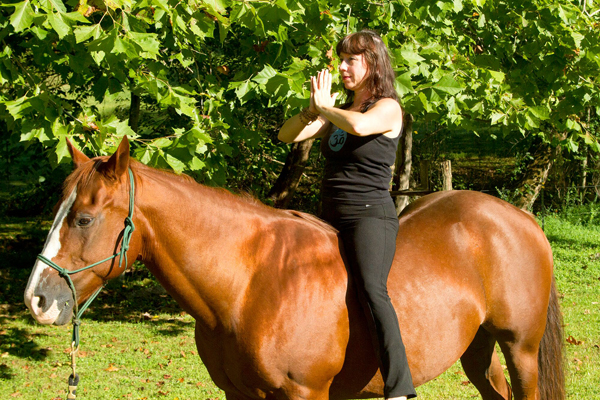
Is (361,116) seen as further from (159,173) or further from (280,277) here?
(159,173)

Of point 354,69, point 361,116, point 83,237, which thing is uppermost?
point 354,69

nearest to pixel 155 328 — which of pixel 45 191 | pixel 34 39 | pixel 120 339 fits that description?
pixel 120 339

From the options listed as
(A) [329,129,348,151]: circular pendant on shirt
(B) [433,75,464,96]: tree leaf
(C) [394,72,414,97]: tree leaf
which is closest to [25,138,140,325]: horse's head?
(A) [329,129,348,151]: circular pendant on shirt

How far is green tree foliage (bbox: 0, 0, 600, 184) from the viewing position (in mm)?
3725

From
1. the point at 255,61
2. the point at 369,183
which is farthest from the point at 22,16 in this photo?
the point at 255,61

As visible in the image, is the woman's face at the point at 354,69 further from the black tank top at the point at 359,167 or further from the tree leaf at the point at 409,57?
the tree leaf at the point at 409,57

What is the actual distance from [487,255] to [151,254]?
2.00 metres

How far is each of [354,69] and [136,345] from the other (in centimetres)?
504

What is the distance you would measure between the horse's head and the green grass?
120 inches

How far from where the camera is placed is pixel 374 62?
111 inches

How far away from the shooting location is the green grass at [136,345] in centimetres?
520

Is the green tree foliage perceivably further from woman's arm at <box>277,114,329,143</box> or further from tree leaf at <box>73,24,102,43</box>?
woman's arm at <box>277,114,329,143</box>

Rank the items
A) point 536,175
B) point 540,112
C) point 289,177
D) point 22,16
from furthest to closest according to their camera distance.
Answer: point 536,175 < point 289,177 < point 540,112 < point 22,16

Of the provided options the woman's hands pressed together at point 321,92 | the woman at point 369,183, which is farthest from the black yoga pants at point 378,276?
the woman's hands pressed together at point 321,92
